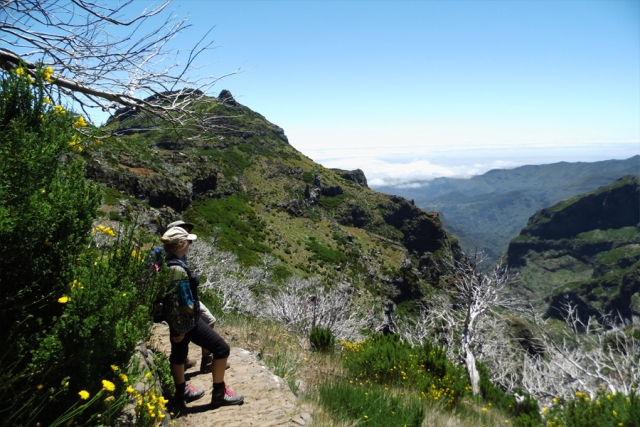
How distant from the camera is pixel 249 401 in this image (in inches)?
163

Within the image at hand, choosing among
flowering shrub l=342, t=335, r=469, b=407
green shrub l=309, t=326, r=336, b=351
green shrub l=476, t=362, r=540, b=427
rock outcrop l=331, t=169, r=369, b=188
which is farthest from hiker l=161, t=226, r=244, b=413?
rock outcrop l=331, t=169, r=369, b=188

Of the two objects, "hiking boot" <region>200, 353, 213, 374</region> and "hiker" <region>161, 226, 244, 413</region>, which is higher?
"hiker" <region>161, 226, 244, 413</region>

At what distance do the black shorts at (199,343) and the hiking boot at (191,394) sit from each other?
0.37 m

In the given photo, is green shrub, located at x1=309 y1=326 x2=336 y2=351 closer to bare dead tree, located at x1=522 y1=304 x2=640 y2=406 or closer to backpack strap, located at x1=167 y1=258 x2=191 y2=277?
backpack strap, located at x1=167 y1=258 x2=191 y2=277

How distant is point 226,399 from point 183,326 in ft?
3.15

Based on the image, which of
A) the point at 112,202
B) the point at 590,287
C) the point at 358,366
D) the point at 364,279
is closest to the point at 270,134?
the point at 364,279

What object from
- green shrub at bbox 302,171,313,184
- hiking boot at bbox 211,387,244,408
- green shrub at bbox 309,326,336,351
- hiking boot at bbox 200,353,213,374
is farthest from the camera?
green shrub at bbox 302,171,313,184

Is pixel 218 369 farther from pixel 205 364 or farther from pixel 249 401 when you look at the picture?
pixel 205 364

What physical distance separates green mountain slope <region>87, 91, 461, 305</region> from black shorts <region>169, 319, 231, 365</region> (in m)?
23.4

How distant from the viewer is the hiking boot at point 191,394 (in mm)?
3996

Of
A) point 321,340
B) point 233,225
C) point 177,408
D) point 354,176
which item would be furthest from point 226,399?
point 354,176

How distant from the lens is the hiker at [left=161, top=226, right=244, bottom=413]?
368cm

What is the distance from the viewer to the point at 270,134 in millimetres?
112375

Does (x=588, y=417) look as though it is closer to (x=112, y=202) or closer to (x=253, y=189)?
(x=112, y=202)
